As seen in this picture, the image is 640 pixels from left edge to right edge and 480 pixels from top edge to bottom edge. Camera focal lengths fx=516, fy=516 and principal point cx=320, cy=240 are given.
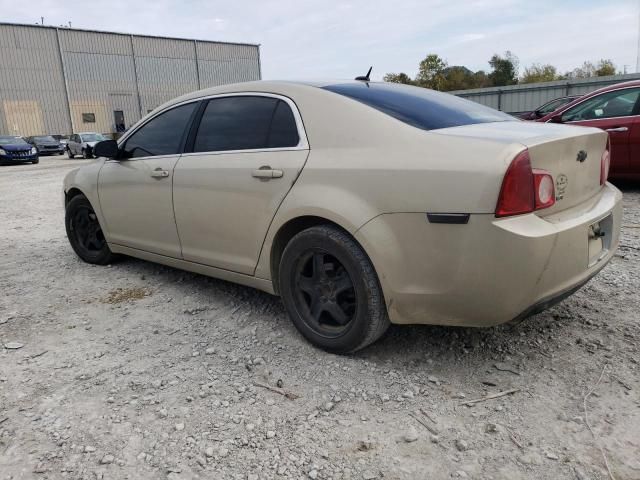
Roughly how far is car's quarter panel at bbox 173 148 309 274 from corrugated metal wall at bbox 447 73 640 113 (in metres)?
19.7

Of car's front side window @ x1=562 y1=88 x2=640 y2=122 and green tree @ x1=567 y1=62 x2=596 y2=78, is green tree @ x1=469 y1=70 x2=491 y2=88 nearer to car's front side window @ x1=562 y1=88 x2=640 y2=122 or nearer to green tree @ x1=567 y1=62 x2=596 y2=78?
green tree @ x1=567 y1=62 x2=596 y2=78

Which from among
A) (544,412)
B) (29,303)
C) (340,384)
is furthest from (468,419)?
(29,303)

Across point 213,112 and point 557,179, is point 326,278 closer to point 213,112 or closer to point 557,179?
point 557,179

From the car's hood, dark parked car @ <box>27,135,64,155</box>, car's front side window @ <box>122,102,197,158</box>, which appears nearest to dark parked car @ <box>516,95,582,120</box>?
car's front side window @ <box>122,102,197,158</box>

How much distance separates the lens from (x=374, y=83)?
3.38 m

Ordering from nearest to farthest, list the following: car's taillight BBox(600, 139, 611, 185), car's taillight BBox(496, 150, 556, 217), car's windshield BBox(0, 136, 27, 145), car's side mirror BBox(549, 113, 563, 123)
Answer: car's taillight BBox(496, 150, 556, 217)
car's taillight BBox(600, 139, 611, 185)
car's side mirror BBox(549, 113, 563, 123)
car's windshield BBox(0, 136, 27, 145)

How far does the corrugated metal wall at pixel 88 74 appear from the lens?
36.8 metres

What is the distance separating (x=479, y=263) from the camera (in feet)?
7.48

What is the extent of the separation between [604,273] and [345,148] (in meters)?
2.52

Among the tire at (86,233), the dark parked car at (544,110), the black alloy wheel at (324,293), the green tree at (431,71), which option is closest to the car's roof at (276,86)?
the black alloy wheel at (324,293)

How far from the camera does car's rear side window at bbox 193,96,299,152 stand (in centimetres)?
308

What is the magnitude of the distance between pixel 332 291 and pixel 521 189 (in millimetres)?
1125

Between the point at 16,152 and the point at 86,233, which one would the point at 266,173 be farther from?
the point at 16,152

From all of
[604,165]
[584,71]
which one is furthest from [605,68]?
[604,165]
